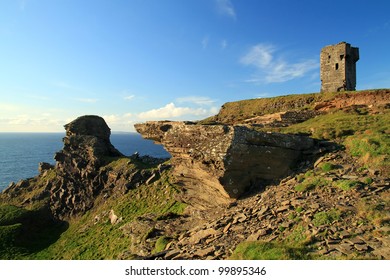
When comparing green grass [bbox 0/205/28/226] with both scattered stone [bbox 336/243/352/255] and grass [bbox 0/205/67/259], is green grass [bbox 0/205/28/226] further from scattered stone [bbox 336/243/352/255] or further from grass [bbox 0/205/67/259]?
scattered stone [bbox 336/243/352/255]

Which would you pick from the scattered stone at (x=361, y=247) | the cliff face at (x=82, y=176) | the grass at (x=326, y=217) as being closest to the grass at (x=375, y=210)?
the grass at (x=326, y=217)

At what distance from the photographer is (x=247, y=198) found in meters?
17.1

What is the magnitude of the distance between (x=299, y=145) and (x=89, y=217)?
97.9 feet

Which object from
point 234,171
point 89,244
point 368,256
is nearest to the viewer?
point 368,256

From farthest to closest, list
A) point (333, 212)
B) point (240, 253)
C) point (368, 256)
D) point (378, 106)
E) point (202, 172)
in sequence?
point (378, 106), point (202, 172), point (333, 212), point (240, 253), point (368, 256)

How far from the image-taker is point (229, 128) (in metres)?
17.7

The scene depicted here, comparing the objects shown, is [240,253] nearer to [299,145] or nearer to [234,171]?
[234,171]

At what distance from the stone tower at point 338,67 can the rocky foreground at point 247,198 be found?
34.7ft

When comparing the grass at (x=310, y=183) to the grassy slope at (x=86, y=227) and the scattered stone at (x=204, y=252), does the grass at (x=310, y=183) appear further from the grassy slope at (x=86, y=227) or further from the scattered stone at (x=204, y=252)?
the grassy slope at (x=86, y=227)

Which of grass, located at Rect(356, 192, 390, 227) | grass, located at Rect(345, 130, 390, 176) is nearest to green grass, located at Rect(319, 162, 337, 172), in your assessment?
grass, located at Rect(345, 130, 390, 176)

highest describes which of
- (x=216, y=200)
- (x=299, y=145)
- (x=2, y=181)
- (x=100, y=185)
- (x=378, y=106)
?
(x=378, y=106)

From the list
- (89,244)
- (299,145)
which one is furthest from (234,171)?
(89,244)

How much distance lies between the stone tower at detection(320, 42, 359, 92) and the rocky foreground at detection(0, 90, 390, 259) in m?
10.6

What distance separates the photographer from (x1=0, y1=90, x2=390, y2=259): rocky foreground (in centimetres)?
1095
